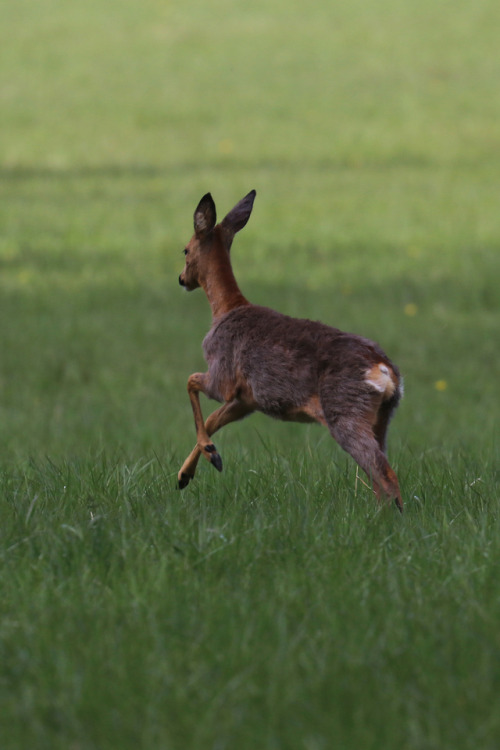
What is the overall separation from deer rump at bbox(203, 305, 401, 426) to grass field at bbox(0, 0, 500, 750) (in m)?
0.39

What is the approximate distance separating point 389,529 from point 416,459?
153cm

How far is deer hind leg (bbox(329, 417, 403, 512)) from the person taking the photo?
416 cm

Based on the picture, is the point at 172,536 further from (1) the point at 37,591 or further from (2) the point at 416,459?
(2) the point at 416,459

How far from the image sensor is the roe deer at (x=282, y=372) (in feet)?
13.8

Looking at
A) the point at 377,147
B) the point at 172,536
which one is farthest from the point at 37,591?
the point at 377,147

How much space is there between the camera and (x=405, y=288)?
41.2 feet

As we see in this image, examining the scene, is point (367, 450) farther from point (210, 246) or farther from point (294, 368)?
point (210, 246)

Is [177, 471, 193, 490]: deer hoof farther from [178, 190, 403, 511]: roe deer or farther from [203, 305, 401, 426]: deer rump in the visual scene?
[203, 305, 401, 426]: deer rump

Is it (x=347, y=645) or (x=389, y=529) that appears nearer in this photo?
(x=347, y=645)

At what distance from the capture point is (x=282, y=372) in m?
→ 4.33

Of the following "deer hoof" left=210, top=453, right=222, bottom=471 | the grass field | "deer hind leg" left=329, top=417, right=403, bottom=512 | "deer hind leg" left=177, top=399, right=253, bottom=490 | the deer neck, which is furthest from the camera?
the deer neck

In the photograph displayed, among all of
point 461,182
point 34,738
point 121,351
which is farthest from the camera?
point 461,182

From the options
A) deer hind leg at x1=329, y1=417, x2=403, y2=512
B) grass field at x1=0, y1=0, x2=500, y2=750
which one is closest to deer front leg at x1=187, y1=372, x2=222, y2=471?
grass field at x1=0, y1=0, x2=500, y2=750

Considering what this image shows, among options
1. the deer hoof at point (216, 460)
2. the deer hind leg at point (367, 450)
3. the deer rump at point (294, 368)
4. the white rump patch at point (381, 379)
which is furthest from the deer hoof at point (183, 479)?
the white rump patch at point (381, 379)
